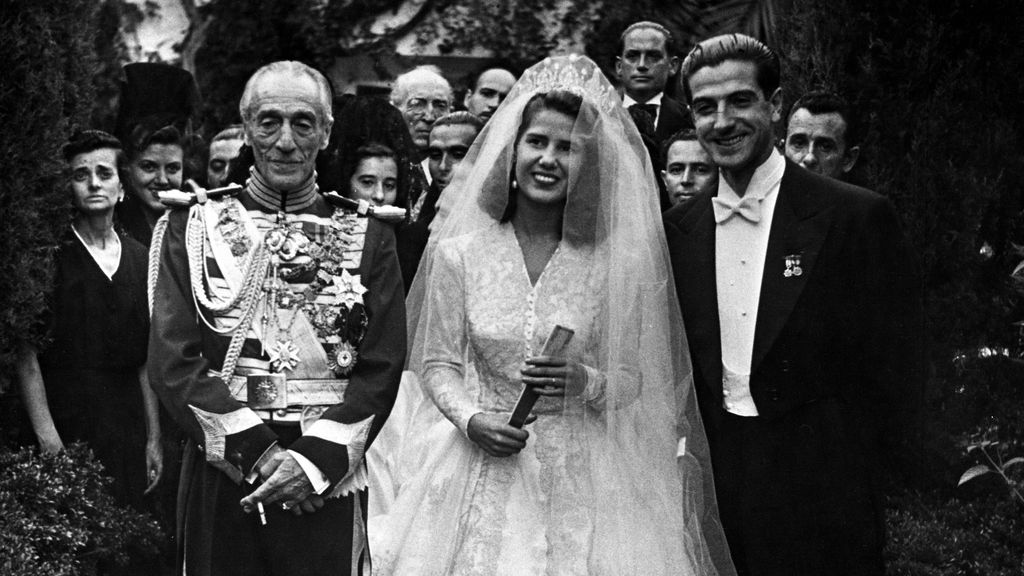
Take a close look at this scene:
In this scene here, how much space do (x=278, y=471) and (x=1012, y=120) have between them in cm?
357

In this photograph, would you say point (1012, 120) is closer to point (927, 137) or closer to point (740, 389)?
point (927, 137)

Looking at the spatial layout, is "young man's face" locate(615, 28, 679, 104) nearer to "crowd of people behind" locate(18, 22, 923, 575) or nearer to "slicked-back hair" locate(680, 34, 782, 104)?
"crowd of people behind" locate(18, 22, 923, 575)

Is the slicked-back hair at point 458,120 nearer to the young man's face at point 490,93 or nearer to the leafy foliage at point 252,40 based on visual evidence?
the young man's face at point 490,93

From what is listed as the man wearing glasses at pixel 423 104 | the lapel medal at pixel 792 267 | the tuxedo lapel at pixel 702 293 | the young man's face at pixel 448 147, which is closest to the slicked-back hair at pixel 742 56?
the tuxedo lapel at pixel 702 293

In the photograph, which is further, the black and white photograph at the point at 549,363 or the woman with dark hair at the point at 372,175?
the woman with dark hair at the point at 372,175

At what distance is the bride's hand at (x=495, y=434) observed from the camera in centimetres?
497

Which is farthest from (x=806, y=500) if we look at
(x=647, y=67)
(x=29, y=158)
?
(x=647, y=67)

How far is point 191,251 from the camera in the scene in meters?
4.92

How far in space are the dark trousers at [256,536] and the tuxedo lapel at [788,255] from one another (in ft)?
4.51

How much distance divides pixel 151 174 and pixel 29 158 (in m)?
1.33

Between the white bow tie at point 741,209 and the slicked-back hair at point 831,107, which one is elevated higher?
the white bow tie at point 741,209

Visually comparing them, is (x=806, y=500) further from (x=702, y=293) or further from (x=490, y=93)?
(x=490, y=93)

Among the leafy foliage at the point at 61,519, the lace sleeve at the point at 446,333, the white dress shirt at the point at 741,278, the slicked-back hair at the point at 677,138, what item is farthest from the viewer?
the slicked-back hair at the point at 677,138

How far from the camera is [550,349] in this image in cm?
504
